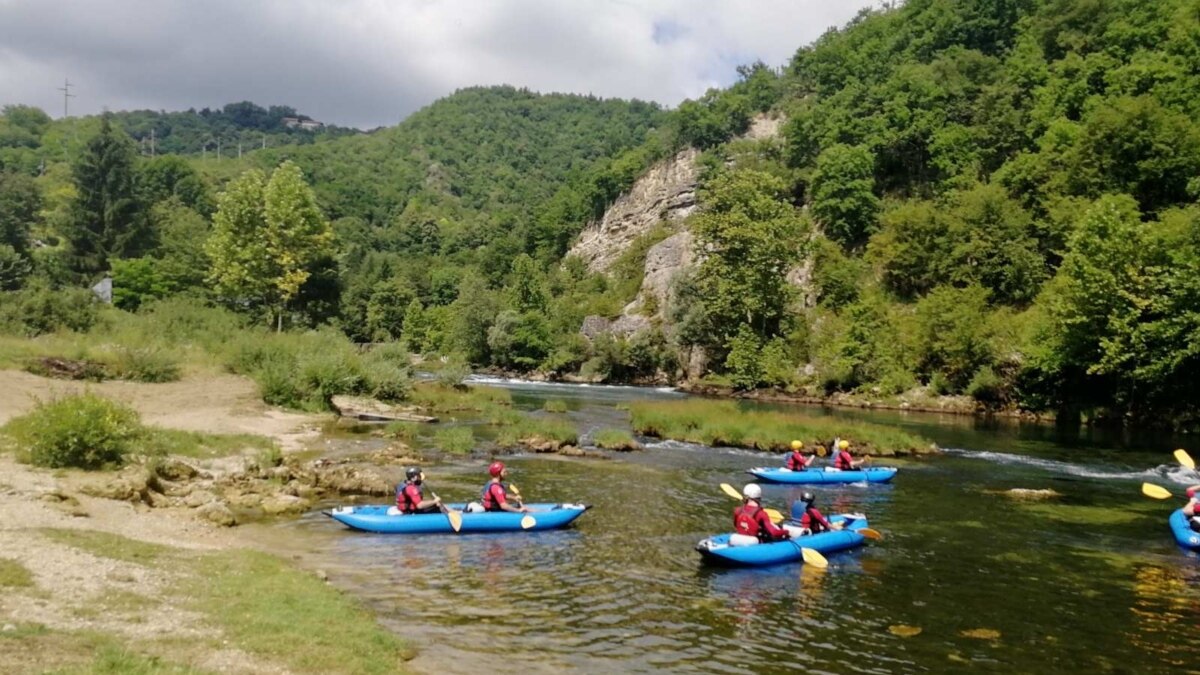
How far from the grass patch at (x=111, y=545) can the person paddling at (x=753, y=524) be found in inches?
376

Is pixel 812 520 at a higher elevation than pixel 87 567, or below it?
below

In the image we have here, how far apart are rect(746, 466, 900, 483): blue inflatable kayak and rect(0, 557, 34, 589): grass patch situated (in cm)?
1859

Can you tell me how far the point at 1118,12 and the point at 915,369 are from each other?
42.2 metres

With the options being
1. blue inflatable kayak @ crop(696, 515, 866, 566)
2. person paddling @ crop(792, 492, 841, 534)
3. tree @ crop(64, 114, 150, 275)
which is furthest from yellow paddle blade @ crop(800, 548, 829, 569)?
tree @ crop(64, 114, 150, 275)

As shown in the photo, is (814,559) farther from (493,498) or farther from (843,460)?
(843,460)

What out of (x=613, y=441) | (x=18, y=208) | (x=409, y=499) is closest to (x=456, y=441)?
(x=613, y=441)

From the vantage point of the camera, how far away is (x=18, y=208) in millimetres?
87750

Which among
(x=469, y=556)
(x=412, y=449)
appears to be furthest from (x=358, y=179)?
(x=469, y=556)

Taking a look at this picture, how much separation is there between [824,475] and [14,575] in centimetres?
2031

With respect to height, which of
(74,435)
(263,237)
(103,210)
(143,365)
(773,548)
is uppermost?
(103,210)

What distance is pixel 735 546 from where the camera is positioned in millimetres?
14414

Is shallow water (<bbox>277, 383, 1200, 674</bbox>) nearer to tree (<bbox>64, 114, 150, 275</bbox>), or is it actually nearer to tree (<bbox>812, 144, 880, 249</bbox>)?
tree (<bbox>812, 144, 880, 249</bbox>)

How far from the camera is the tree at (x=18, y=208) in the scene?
76.0 meters

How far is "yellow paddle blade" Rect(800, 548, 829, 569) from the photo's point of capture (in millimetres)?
14433
